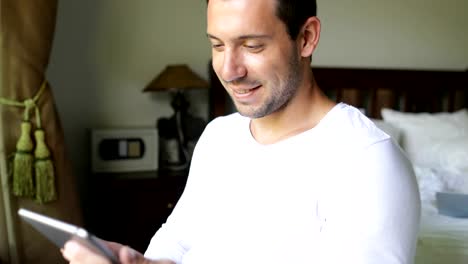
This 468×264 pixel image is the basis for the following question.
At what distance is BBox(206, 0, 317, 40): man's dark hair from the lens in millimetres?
934

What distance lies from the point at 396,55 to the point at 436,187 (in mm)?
1056

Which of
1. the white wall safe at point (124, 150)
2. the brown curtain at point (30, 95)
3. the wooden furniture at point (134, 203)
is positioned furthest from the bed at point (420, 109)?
the brown curtain at point (30, 95)

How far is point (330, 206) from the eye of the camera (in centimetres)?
87

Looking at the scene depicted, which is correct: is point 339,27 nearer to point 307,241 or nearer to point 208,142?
point 208,142

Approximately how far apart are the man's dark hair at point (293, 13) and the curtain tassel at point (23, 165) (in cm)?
117

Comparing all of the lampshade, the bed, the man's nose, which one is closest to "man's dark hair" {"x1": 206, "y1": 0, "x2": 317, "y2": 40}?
the man's nose

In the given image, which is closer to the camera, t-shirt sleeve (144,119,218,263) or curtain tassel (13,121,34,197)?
t-shirt sleeve (144,119,218,263)

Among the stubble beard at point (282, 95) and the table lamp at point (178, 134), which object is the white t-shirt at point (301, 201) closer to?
the stubble beard at point (282, 95)

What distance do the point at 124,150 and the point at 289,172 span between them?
149cm

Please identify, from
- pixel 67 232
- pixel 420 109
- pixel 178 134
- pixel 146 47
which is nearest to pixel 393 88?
pixel 420 109

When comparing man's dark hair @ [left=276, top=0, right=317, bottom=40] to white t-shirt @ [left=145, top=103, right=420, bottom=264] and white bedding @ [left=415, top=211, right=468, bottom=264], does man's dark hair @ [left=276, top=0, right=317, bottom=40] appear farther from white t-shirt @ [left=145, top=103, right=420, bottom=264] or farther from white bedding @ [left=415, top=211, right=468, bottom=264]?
white bedding @ [left=415, top=211, right=468, bottom=264]

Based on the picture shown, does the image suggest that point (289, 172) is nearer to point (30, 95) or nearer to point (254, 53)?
point (254, 53)

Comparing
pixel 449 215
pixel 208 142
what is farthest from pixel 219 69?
pixel 449 215

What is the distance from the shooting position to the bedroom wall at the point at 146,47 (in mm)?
2289
